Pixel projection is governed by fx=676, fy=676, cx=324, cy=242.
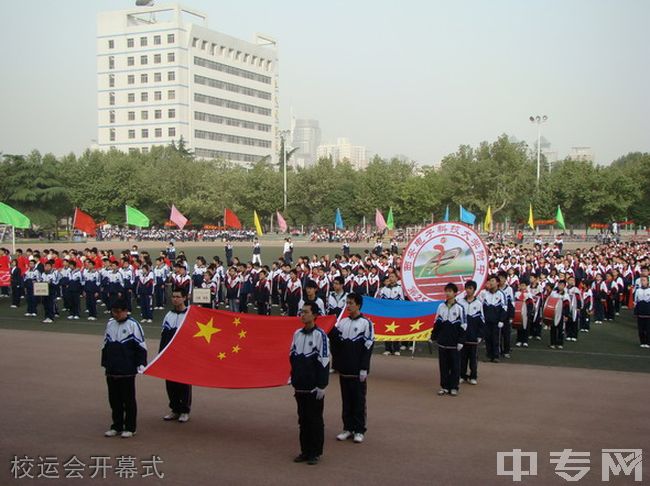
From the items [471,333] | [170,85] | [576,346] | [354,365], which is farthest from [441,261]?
[170,85]

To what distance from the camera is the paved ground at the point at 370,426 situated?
752cm

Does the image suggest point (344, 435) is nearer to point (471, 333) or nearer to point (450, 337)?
point (450, 337)

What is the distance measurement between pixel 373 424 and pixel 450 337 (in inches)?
86.7

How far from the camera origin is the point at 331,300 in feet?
44.3

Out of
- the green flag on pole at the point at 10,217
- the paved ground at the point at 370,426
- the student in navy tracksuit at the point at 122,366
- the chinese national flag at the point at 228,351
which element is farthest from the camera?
the green flag on pole at the point at 10,217

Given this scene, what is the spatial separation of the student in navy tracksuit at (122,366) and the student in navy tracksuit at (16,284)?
16.6 meters

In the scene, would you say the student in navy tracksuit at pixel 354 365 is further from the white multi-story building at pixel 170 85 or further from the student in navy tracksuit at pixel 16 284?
the white multi-story building at pixel 170 85

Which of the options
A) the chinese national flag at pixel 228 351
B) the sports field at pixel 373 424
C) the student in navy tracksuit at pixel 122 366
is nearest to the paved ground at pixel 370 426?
the sports field at pixel 373 424

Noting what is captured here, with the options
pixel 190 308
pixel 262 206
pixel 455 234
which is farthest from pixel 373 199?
pixel 190 308

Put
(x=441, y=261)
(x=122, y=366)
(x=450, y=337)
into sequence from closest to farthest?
1. (x=122, y=366)
2. (x=450, y=337)
3. (x=441, y=261)

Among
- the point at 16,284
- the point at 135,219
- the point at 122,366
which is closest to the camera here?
the point at 122,366

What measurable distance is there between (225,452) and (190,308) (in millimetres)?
2130

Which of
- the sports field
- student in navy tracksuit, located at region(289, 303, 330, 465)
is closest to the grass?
the sports field

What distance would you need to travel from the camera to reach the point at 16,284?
23469mm
